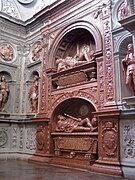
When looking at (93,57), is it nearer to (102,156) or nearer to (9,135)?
(102,156)

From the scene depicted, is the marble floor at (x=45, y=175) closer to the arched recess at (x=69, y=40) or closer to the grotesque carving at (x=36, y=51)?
the arched recess at (x=69, y=40)

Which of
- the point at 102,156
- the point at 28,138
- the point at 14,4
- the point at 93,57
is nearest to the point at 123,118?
the point at 102,156

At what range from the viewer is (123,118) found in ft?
17.4

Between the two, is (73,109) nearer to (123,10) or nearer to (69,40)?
(69,40)

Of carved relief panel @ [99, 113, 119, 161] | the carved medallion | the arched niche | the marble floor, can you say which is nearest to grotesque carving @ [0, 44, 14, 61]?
the arched niche

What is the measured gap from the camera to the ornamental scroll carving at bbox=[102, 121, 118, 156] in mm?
5301

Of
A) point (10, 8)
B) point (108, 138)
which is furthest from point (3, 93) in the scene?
point (108, 138)

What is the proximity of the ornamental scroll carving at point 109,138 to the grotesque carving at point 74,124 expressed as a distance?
569 millimetres

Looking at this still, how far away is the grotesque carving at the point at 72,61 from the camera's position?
714 cm

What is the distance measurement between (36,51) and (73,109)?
2968mm

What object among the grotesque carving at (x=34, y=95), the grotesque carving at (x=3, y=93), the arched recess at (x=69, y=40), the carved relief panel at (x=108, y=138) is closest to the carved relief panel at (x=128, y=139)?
the carved relief panel at (x=108, y=138)

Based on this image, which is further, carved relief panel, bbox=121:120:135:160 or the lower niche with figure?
the lower niche with figure

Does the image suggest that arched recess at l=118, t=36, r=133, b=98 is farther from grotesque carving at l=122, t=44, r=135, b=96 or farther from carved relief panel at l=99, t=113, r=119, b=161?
carved relief panel at l=99, t=113, r=119, b=161

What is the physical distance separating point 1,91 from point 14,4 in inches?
163
